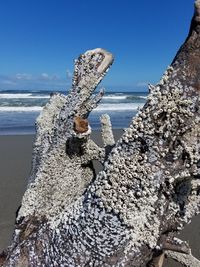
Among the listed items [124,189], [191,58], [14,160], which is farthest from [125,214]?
[14,160]

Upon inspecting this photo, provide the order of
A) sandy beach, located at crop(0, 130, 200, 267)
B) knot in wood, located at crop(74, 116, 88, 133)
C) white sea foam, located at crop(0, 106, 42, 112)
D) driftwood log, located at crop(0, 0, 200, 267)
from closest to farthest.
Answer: driftwood log, located at crop(0, 0, 200, 267) < knot in wood, located at crop(74, 116, 88, 133) < sandy beach, located at crop(0, 130, 200, 267) < white sea foam, located at crop(0, 106, 42, 112)

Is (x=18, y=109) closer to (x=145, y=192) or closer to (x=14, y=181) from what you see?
(x=14, y=181)

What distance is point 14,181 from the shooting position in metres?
8.94

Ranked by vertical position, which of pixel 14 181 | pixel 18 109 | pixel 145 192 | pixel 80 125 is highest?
pixel 80 125

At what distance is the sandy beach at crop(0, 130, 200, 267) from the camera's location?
6.03m

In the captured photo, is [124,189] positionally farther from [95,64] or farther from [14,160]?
[14,160]

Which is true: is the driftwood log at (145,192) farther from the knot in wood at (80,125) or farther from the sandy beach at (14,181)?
the sandy beach at (14,181)

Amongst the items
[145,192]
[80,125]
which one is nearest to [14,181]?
[80,125]

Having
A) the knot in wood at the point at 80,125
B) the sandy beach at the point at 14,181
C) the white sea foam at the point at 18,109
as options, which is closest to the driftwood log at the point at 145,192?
the knot in wood at the point at 80,125

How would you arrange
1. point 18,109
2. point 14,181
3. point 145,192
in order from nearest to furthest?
point 145,192, point 14,181, point 18,109

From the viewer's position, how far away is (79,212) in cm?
205

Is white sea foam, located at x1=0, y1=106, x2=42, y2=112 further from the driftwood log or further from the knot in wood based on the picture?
the driftwood log

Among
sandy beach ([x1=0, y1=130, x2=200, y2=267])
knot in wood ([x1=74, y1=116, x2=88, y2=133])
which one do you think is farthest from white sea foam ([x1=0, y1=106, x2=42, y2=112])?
knot in wood ([x1=74, y1=116, x2=88, y2=133])

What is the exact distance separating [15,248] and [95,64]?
136 cm
